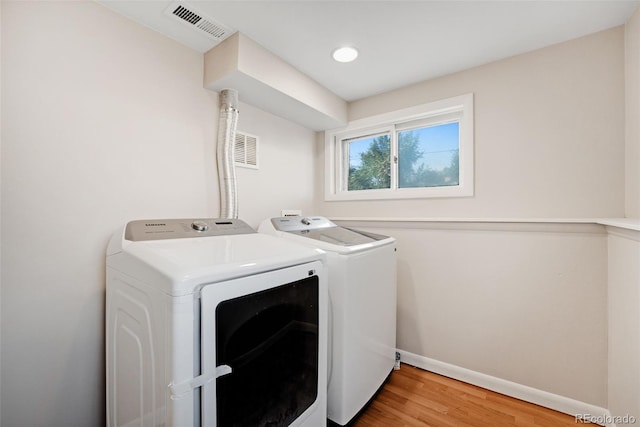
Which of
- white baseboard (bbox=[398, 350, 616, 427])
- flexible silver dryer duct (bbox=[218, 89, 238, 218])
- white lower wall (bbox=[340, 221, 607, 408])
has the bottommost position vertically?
white baseboard (bbox=[398, 350, 616, 427])

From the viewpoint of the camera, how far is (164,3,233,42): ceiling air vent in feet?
4.43

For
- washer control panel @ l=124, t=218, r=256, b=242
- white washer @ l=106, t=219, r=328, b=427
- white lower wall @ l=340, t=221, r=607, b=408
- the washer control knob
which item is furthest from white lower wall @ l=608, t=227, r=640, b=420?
the washer control knob

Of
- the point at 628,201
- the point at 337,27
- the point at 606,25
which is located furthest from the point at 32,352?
the point at 606,25

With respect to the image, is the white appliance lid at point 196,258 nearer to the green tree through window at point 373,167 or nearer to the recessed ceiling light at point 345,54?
the recessed ceiling light at point 345,54

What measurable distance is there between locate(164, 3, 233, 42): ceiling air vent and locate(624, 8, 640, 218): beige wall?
82.6 inches

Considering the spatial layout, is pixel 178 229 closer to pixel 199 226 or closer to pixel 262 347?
pixel 199 226

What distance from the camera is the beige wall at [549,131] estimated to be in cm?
147

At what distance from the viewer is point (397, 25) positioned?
4.81ft

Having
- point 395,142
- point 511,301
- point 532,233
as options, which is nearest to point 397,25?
point 395,142

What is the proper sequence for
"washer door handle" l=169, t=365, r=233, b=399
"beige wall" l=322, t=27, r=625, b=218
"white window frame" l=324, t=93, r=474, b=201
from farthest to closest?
"white window frame" l=324, t=93, r=474, b=201 < "beige wall" l=322, t=27, r=625, b=218 < "washer door handle" l=169, t=365, r=233, b=399

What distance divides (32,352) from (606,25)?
3233 mm

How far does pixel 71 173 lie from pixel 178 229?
544 mm

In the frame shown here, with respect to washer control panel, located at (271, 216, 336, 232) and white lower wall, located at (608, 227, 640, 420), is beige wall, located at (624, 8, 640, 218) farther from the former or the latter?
washer control panel, located at (271, 216, 336, 232)

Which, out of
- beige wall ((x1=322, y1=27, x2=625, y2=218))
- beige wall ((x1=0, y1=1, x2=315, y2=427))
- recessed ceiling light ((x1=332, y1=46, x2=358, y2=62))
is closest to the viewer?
beige wall ((x1=0, y1=1, x2=315, y2=427))
